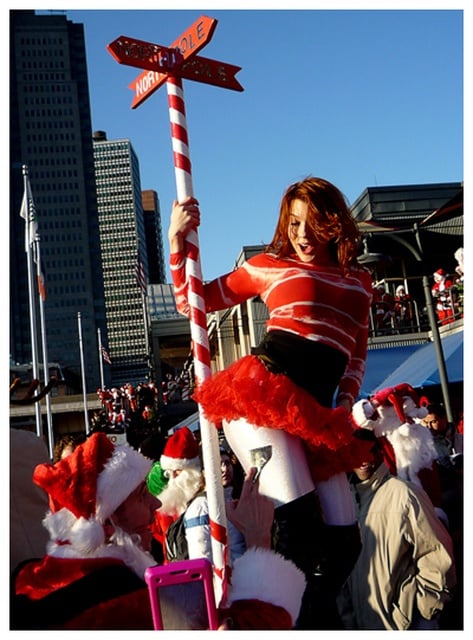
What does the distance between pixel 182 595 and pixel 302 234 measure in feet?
5.23

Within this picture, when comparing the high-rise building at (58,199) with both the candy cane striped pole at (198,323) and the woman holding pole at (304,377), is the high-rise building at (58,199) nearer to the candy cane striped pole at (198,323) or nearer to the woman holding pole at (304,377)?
the woman holding pole at (304,377)

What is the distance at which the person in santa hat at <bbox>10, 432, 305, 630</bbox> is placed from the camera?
2465mm

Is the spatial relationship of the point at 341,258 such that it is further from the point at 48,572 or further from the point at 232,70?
the point at 48,572

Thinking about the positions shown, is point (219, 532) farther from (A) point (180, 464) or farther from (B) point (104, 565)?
(A) point (180, 464)

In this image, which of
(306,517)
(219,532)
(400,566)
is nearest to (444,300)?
(400,566)

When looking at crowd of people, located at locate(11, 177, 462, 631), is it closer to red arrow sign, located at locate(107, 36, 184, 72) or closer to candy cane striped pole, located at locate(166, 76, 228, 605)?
candy cane striped pole, located at locate(166, 76, 228, 605)

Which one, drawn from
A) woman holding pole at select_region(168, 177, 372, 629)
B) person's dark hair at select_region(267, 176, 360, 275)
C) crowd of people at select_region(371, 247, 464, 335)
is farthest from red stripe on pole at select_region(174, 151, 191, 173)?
crowd of people at select_region(371, 247, 464, 335)

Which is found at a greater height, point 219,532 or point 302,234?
point 302,234

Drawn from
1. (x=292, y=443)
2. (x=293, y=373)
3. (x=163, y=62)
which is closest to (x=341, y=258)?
(x=293, y=373)

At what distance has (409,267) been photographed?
82.6ft

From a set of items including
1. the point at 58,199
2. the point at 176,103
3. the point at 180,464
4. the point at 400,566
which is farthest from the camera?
the point at 58,199

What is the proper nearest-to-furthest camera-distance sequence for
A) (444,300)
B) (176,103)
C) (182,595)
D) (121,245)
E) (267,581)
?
(182,595) < (267,581) < (176,103) < (444,300) < (121,245)

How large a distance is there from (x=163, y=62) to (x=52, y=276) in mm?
144127

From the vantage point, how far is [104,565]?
2570 mm
